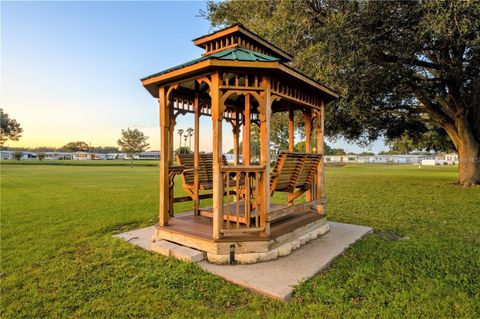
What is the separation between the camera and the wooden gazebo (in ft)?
12.6

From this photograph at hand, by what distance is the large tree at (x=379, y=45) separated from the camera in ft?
25.1

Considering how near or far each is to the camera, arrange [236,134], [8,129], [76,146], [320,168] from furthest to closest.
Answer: [76,146]
[8,129]
[236,134]
[320,168]

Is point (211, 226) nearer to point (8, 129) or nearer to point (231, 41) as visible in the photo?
point (231, 41)

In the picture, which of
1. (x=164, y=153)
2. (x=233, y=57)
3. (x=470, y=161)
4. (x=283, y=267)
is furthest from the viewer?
(x=470, y=161)

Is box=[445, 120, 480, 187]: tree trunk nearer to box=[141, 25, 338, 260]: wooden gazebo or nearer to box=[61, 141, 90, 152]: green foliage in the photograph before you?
box=[141, 25, 338, 260]: wooden gazebo

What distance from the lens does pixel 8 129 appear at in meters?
37.8

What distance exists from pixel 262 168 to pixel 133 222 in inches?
152

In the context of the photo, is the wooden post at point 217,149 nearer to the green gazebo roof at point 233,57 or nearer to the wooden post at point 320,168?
the green gazebo roof at point 233,57

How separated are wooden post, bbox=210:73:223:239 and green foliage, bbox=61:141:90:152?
126797 mm

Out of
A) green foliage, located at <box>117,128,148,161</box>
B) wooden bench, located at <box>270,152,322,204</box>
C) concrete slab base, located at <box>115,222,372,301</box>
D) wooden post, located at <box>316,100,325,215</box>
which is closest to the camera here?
concrete slab base, located at <box>115,222,372,301</box>

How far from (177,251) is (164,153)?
5.56 feet

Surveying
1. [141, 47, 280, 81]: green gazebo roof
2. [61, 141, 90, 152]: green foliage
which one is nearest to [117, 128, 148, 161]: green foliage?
[141, 47, 280, 81]: green gazebo roof

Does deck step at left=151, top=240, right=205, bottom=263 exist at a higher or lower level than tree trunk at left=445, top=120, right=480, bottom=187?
lower

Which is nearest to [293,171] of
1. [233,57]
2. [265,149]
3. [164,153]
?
[265,149]
